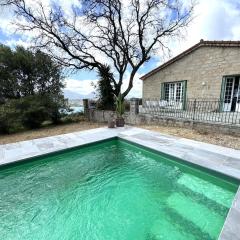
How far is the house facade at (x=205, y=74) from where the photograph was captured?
395 inches

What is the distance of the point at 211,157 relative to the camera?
4.88 m

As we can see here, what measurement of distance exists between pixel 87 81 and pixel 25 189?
10959 millimetres

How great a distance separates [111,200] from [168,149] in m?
2.72

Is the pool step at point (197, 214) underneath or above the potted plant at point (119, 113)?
underneath

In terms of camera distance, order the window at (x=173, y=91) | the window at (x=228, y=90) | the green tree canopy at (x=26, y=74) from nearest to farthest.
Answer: the window at (x=228, y=90) → the green tree canopy at (x=26, y=74) → the window at (x=173, y=91)

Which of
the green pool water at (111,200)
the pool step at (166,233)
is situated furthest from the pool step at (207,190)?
the pool step at (166,233)

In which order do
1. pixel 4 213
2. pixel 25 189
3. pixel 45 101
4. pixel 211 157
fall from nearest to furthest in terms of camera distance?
pixel 4 213
pixel 25 189
pixel 211 157
pixel 45 101

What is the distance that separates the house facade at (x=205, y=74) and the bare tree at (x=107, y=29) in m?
1.98

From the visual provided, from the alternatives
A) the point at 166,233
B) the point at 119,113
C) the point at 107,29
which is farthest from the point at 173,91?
the point at 166,233

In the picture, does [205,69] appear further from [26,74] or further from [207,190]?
[26,74]

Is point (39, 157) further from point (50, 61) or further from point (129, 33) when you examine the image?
point (129, 33)

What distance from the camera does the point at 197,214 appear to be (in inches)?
122

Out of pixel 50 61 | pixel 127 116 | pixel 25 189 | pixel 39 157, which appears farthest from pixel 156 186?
pixel 50 61

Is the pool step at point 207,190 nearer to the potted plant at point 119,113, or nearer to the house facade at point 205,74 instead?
the potted plant at point 119,113
